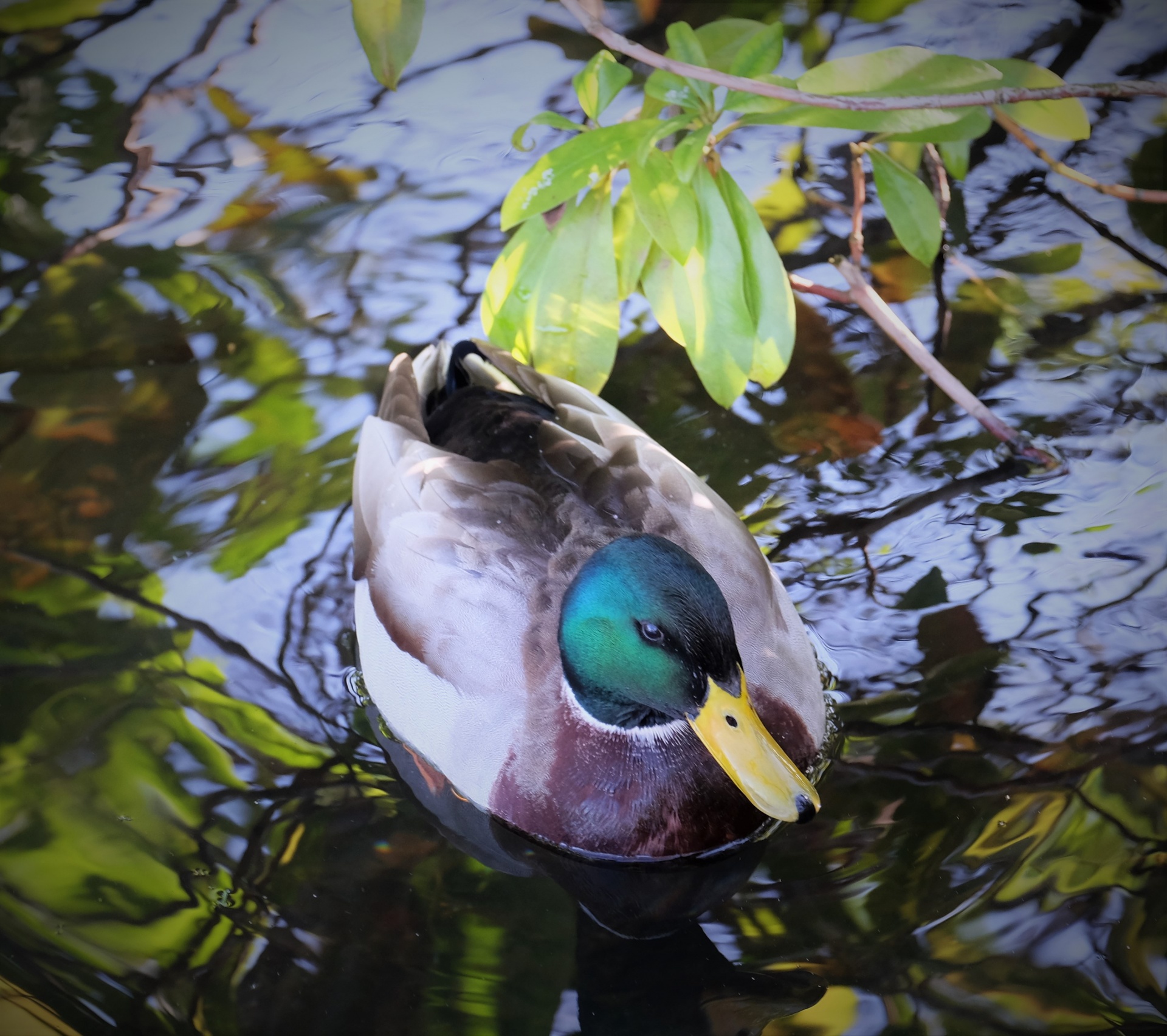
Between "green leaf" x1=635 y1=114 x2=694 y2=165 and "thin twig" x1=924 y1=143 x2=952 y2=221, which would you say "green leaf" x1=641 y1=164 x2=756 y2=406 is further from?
"thin twig" x1=924 y1=143 x2=952 y2=221

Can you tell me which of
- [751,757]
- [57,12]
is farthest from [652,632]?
[57,12]

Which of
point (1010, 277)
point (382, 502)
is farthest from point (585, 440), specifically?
point (1010, 277)

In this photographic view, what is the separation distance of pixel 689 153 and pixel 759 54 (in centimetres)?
45

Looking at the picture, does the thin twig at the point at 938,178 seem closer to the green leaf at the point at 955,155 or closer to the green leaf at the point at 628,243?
the green leaf at the point at 955,155

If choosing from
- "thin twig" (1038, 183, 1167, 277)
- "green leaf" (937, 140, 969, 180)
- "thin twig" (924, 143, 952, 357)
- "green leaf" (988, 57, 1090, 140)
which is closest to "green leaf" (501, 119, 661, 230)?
"green leaf" (988, 57, 1090, 140)

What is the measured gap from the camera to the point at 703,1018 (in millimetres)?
2377

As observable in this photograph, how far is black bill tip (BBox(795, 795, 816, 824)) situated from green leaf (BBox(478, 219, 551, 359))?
135 cm

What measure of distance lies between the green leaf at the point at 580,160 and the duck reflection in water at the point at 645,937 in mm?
1421

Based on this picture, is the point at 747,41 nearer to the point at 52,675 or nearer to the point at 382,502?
the point at 382,502

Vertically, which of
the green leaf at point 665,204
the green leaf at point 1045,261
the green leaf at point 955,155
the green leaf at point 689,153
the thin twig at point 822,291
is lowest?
the green leaf at point 1045,261

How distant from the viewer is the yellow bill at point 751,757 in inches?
89.2

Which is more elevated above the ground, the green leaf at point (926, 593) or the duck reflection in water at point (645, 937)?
the green leaf at point (926, 593)

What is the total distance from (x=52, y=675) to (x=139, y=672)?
0.80 feet

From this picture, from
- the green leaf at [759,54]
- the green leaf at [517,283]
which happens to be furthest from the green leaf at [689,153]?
the green leaf at [517,283]
